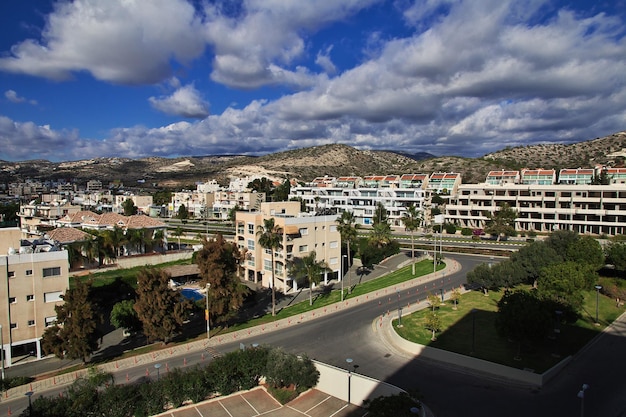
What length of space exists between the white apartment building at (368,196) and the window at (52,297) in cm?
9240

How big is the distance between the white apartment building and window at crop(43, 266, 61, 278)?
302ft

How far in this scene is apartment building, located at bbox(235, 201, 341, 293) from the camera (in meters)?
64.1

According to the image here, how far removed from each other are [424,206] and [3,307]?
104m

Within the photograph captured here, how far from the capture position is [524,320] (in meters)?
35.1

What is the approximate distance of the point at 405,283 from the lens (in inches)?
2463

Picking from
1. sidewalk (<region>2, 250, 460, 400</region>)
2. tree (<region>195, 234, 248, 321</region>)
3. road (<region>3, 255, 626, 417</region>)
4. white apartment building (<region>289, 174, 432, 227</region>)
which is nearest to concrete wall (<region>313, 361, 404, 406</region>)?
road (<region>3, 255, 626, 417</region>)

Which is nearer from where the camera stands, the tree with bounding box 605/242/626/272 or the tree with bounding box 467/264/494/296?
the tree with bounding box 467/264/494/296

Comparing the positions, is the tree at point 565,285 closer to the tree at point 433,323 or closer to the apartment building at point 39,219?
the tree at point 433,323

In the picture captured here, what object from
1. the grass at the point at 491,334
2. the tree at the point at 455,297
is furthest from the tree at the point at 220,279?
the tree at the point at 455,297

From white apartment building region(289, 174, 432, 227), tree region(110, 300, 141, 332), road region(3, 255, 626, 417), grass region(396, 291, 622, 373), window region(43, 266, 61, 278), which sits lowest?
road region(3, 255, 626, 417)

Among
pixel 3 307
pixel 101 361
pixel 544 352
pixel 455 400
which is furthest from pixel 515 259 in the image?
pixel 3 307

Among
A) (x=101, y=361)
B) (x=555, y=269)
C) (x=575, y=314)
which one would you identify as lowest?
(x=101, y=361)

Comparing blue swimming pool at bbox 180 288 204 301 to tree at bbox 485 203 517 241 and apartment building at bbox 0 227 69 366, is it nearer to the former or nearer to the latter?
apartment building at bbox 0 227 69 366

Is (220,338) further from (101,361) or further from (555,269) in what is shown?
(555,269)
